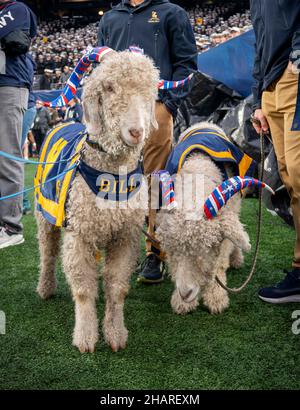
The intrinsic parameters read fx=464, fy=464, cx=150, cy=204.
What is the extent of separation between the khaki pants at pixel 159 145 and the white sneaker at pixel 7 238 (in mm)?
1373

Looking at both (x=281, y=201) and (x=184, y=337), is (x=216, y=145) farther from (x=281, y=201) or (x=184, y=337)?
(x=281, y=201)

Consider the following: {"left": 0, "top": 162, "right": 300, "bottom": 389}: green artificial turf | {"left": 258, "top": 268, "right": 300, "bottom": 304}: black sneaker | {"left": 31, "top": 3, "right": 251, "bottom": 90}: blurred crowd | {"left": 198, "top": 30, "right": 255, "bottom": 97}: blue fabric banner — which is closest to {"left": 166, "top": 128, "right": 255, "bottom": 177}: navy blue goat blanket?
{"left": 258, "top": 268, "right": 300, "bottom": 304}: black sneaker

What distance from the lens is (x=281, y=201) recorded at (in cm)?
410

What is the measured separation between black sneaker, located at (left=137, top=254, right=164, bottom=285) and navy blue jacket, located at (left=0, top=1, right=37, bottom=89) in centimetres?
176

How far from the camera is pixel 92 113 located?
81.1 inches

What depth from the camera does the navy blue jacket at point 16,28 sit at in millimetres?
3432

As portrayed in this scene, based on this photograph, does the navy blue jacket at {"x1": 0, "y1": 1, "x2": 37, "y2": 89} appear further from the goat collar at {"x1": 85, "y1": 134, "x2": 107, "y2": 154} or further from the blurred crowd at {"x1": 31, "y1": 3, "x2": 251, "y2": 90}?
the blurred crowd at {"x1": 31, "y1": 3, "x2": 251, "y2": 90}

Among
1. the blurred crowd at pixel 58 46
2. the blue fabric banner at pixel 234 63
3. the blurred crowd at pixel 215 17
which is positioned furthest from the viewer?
the blurred crowd at pixel 215 17

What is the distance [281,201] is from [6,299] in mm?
2474

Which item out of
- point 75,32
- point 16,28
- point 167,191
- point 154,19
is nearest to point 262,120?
point 167,191

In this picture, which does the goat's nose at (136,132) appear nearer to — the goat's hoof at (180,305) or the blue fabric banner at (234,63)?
the goat's hoof at (180,305)

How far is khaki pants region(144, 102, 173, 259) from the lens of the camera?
10.1 ft

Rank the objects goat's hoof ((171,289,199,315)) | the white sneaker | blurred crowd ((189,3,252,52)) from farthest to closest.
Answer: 1. blurred crowd ((189,3,252,52))
2. the white sneaker
3. goat's hoof ((171,289,199,315))

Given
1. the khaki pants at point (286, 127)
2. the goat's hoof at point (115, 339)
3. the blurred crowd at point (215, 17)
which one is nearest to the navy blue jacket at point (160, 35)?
the khaki pants at point (286, 127)
